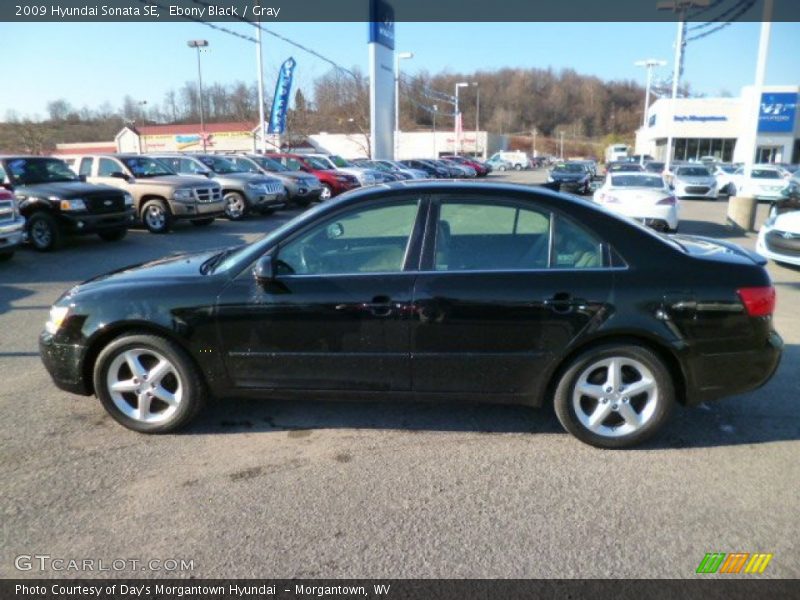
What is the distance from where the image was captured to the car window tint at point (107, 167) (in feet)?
45.0

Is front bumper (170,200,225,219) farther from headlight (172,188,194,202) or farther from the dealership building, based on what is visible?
the dealership building

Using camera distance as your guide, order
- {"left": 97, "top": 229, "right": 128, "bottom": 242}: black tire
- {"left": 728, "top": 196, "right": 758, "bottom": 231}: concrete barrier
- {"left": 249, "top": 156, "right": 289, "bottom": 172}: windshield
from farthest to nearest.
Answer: {"left": 249, "top": 156, "right": 289, "bottom": 172}: windshield → {"left": 728, "top": 196, "right": 758, "bottom": 231}: concrete barrier → {"left": 97, "top": 229, "right": 128, "bottom": 242}: black tire

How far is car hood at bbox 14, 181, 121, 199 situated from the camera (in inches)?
424

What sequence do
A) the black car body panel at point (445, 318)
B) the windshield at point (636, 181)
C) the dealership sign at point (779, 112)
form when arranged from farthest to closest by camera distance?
1. the dealership sign at point (779, 112)
2. the windshield at point (636, 181)
3. the black car body panel at point (445, 318)

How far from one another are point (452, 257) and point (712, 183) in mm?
24763

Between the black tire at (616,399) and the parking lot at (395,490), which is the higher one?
the black tire at (616,399)

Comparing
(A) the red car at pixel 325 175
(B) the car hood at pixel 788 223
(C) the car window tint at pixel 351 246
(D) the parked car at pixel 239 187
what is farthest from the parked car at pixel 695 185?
(C) the car window tint at pixel 351 246

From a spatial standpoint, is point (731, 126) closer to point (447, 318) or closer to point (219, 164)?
point (219, 164)

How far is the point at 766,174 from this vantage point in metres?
25.2

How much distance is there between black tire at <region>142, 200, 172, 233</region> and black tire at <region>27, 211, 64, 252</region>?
2690 millimetres

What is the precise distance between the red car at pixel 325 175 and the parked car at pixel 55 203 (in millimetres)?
9439

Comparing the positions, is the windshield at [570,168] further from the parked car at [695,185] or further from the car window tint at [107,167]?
the car window tint at [107,167]

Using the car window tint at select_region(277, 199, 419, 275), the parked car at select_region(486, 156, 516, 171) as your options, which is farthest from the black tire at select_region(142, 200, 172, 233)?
the parked car at select_region(486, 156, 516, 171)
